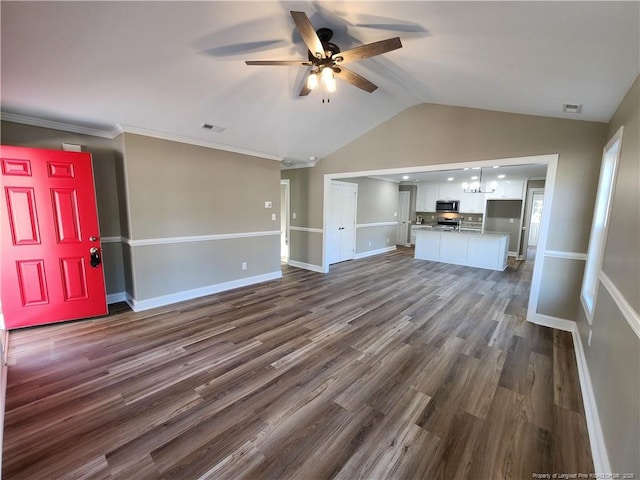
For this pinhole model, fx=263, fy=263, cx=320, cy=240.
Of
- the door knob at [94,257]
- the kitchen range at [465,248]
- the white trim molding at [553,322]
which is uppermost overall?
the door knob at [94,257]

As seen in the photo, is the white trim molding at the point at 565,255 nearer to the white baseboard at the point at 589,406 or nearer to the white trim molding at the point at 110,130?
the white baseboard at the point at 589,406

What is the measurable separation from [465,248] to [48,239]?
7.85 meters

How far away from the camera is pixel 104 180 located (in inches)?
150

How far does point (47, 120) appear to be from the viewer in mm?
3256

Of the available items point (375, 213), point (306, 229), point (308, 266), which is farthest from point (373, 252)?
point (306, 229)

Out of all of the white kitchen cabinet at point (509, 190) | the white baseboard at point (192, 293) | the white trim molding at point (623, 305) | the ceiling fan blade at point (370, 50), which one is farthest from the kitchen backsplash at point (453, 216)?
the ceiling fan blade at point (370, 50)

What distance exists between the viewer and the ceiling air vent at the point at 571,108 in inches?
105

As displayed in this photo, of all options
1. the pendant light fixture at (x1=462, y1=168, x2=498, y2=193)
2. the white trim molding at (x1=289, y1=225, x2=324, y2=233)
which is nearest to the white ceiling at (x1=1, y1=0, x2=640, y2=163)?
the white trim molding at (x1=289, y1=225, x2=324, y2=233)

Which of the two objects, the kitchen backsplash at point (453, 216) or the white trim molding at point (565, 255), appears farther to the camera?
the kitchen backsplash at point (453, 216)

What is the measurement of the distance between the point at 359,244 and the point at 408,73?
5.02 metres

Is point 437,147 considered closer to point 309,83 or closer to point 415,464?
point 309,83

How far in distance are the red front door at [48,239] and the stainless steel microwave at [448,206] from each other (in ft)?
29.8

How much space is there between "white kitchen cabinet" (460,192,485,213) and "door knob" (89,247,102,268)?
938 centimetres

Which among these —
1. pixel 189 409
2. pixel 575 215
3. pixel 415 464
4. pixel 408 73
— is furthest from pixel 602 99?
pixel 189 409
